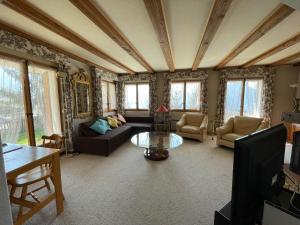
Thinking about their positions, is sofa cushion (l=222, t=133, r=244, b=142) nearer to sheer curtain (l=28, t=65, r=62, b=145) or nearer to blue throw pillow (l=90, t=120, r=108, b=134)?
blue throw pillow (l=90, t=120, r=108, b=134)

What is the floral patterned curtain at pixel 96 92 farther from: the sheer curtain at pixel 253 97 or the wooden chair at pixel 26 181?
the sheer curtain at pixel 253 97

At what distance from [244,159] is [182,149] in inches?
125

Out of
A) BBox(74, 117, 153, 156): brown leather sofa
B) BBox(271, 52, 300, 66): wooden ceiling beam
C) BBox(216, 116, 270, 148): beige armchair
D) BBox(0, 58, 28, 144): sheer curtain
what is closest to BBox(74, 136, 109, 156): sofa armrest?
BBox(74, 117, 153, 156): brown leather sofa

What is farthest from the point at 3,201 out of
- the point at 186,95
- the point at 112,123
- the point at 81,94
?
the point at 186,95

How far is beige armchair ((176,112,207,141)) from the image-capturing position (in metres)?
4.16

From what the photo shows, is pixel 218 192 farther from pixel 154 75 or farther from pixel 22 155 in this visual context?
pixel 154 75

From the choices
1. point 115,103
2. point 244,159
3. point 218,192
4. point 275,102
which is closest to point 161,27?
point 244,159

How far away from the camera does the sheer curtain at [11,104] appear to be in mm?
2219

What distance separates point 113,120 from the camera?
15.2 feet

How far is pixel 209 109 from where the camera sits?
16.9 ft

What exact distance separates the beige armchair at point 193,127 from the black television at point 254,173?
3.40 m

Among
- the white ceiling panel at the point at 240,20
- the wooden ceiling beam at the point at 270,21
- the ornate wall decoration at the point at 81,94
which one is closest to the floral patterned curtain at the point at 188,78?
the white ceiling panel at the point at 240,20

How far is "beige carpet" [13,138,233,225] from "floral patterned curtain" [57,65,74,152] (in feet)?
1.49

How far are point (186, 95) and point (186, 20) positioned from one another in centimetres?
360
